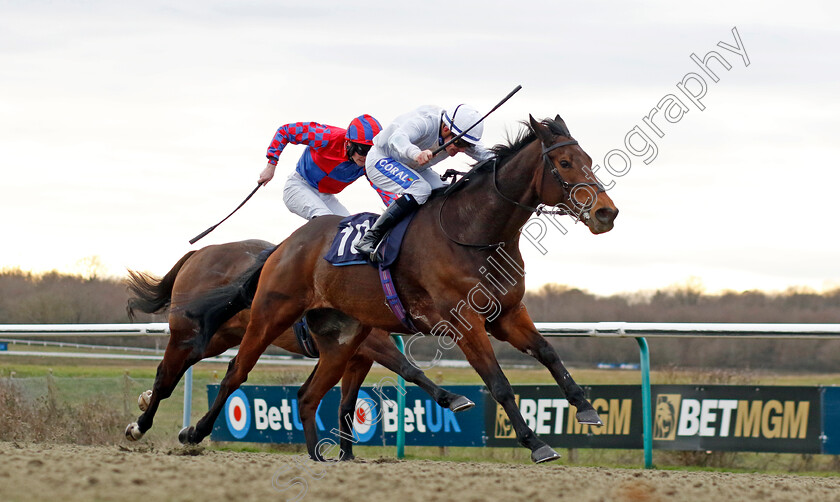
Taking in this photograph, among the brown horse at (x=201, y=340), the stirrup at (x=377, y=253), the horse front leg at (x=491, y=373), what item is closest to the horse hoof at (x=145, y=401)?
the brown horse at (x=201, y=340)

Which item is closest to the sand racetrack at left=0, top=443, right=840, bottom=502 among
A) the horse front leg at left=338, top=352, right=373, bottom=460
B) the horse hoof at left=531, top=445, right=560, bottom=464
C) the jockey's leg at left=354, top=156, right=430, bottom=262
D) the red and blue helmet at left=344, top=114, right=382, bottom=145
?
the horse hoof at left=531, top=445, right=560, bottom=464

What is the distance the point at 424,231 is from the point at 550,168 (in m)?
0.81

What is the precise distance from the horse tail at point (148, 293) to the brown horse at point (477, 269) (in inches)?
84.3

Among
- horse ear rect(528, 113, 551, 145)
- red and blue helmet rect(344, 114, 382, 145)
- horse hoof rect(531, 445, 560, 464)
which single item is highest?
red and blue helmet rect(344, 114, 382, 145)

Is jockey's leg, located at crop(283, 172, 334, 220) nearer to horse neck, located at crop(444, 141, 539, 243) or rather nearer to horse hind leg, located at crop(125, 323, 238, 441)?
horse hind leg, located at crop(125, 323, 238, 441)

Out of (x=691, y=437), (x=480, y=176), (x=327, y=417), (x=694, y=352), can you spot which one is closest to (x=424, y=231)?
(x=480, y=176)

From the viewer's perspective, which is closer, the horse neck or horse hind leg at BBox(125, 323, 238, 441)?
the horse neck

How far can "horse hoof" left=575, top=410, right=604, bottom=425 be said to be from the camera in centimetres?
502

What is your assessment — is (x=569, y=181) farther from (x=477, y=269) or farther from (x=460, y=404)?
(x=460, y=404)

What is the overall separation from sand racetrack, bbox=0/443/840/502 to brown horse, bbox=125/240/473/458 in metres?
1.77

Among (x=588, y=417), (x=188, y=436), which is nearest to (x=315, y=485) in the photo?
(x=588, y=417)

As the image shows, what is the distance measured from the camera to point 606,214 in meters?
4.92

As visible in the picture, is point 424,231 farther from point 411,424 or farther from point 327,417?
point 327,417

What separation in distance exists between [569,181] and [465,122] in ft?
2.84
